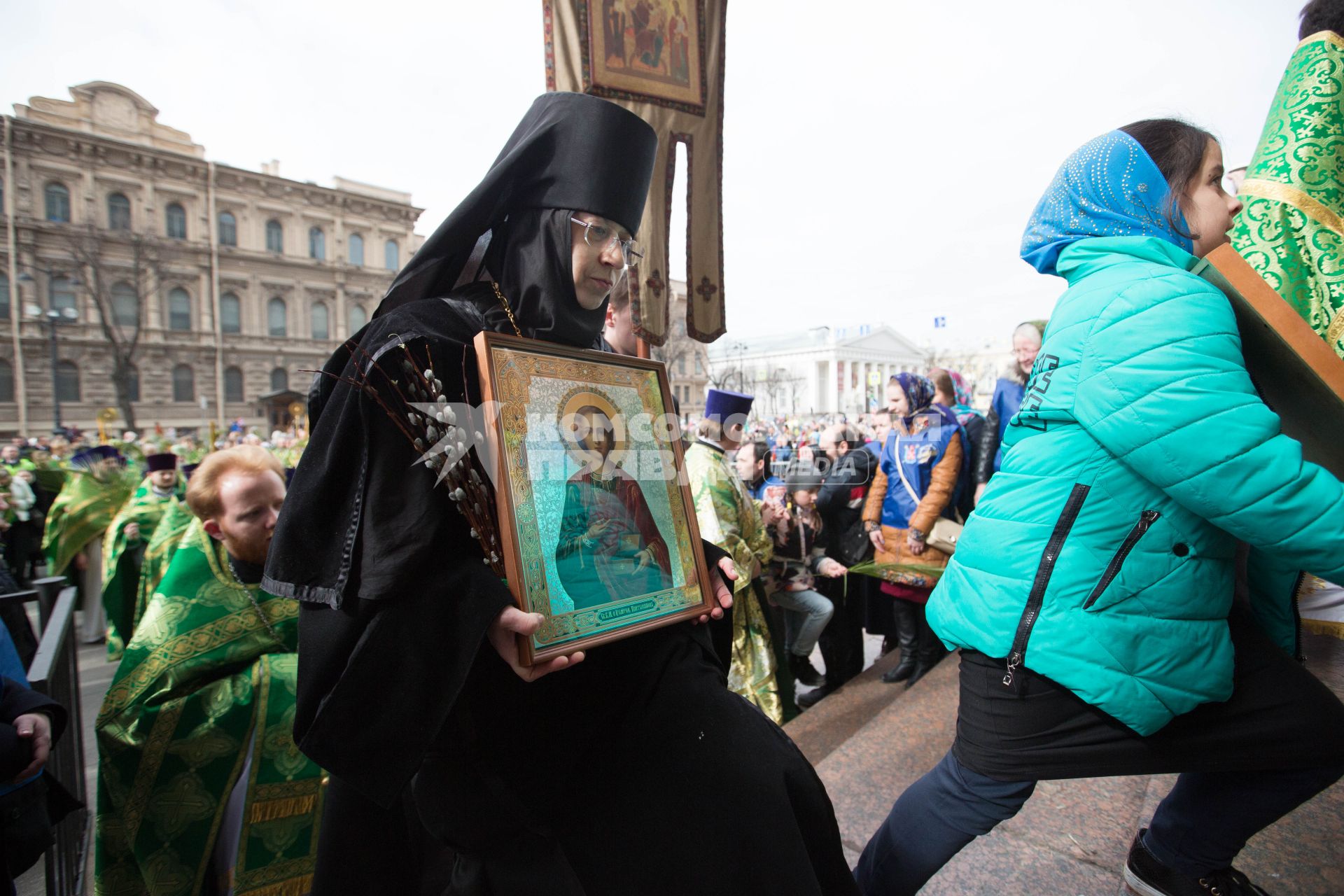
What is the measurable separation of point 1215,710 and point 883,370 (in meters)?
89.9

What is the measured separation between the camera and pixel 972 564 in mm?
1713

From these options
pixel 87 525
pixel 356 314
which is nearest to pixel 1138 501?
pixel 87 525

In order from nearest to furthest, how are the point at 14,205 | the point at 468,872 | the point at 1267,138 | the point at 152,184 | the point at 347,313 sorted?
the point at 468,872 < the point at 1267,138 < the point at 14,205 < the point at 152,184 < the point at 347,313

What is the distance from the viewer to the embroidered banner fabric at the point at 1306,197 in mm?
2227

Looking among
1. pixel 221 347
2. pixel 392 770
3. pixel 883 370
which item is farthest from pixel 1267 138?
pixel 883 370

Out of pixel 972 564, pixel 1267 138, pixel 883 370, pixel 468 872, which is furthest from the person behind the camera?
pixel 883 370

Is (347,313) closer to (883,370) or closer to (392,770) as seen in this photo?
(392,770)

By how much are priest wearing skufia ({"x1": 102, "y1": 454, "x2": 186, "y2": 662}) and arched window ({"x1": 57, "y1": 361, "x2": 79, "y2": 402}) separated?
4036cm

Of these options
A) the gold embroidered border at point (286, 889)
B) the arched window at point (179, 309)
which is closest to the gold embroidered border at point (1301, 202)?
the gold embroidered border at point (286, 889)

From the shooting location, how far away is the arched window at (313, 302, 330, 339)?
141ft

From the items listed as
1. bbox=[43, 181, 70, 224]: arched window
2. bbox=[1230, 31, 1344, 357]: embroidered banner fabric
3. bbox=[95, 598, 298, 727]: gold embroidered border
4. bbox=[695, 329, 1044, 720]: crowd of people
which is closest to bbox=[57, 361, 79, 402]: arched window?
bbox=[43, 181, 70, 224]: arched window

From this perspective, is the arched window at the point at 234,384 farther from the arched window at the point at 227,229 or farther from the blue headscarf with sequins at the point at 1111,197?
the blue headscarf with sequins at the point at 1111,197

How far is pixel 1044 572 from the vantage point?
154 centimetres

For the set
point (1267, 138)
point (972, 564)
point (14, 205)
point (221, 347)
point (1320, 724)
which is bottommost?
point (1320, 724)
